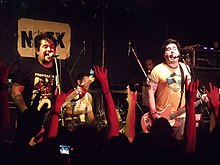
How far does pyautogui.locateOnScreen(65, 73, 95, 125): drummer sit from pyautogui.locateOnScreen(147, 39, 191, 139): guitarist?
1.21 metres

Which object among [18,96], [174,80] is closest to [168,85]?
[174,80]

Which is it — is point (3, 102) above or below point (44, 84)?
below

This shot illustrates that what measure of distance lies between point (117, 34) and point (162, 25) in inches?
45.4

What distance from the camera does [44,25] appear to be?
913 centimetres

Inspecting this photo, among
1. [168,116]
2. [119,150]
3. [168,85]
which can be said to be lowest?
[168,116]

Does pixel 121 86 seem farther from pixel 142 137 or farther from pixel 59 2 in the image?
pixel 142 137

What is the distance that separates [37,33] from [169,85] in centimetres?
297

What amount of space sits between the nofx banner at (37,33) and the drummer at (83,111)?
1.12 m

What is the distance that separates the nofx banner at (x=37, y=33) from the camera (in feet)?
29.0

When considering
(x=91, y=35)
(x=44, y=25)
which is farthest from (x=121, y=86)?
(x=44, y=25)

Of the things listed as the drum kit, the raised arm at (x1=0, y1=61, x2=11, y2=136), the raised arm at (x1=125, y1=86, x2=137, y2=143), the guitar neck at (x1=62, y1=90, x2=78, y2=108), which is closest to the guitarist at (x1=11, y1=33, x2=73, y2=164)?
the guitar neck at (x1=62, y1=90, x2=78, y2=108)

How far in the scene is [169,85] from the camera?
25.7ft

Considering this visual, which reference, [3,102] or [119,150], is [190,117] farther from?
[3,102]

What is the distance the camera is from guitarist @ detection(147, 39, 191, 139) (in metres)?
7.80
